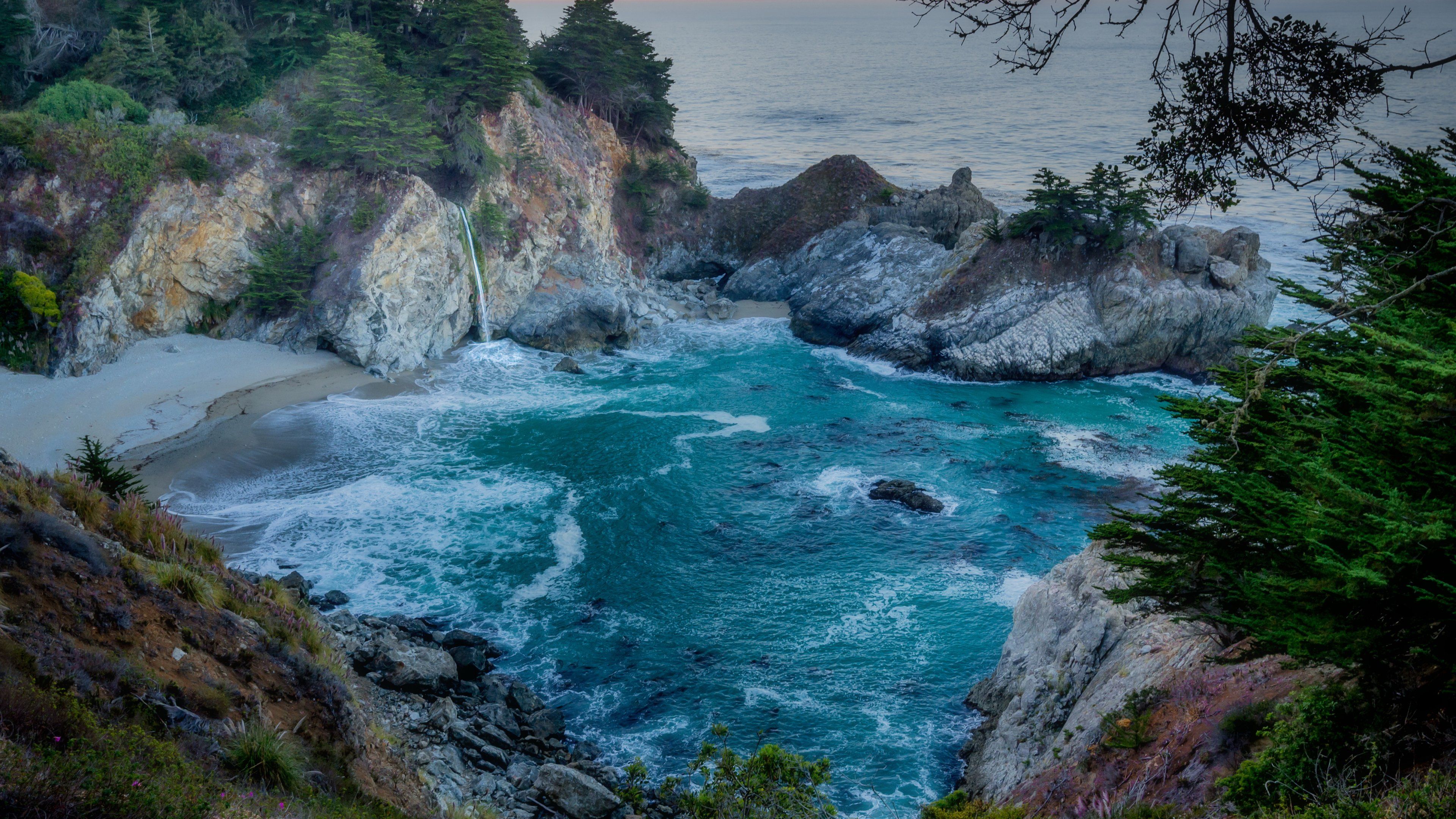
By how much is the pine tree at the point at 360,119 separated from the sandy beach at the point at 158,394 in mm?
8788

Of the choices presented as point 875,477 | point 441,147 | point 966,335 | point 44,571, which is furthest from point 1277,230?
point 44,571

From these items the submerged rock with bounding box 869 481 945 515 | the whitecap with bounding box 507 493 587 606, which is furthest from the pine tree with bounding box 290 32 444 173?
the submerged rock with bounding box 869 481 945 515

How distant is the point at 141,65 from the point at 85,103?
3607 mm

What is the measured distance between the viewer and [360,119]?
116 feet

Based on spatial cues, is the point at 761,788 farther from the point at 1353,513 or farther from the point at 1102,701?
the point at 1353,513

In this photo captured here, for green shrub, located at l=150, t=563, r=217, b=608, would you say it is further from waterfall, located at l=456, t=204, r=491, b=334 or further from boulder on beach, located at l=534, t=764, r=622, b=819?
waterfall, located at l=456, t=204, r=491, b=334

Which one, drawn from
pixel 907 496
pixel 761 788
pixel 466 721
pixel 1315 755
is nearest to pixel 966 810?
pixel 761 788

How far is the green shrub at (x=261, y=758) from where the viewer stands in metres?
7.24

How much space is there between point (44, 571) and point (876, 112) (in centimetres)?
11002

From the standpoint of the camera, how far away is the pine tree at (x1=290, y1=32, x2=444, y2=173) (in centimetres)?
3450

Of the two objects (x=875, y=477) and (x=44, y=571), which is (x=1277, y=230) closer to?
(x=875, y=477)

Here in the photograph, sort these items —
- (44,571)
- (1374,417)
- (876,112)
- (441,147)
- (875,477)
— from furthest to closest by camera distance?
1. (876,112)
2. (441,147)
3. (875,477)
4. (44,571)
5. (1374,417)

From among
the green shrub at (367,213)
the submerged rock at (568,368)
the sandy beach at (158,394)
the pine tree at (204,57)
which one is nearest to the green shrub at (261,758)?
the sandy beach at (158,394)

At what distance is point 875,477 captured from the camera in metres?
27.3
